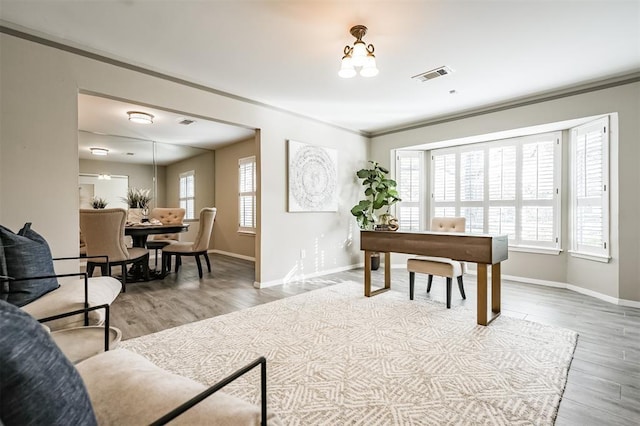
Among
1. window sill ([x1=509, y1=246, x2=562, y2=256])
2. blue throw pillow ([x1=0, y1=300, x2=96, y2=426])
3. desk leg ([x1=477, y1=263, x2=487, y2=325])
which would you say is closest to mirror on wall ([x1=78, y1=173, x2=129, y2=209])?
blue throw pillow ([x1=0, y1=300, x2=96, y2=426])

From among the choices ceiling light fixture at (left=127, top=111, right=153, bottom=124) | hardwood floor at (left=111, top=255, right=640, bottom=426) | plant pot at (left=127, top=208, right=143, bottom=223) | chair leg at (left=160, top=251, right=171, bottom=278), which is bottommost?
hardwood floor at (left=111, top=255, right=640, bottom=426)

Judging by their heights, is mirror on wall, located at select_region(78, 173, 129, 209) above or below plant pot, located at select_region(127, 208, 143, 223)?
above

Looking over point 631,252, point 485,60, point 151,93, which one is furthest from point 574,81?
point 151,93

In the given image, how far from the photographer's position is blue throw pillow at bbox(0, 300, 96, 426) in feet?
1.77

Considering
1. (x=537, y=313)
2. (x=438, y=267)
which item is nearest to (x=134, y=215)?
(x=438, y=267)

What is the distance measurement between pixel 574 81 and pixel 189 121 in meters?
5.44

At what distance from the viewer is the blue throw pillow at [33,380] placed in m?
0.54

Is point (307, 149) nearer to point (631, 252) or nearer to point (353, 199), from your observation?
point (353, 199)

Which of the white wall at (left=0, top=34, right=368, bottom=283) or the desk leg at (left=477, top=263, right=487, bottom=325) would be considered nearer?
the white wall at (left=0, top=34, right=368, bottom=283)

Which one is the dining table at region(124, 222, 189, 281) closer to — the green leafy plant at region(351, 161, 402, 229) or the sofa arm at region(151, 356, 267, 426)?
the green leafy plant at region(351, 161, 402, 229)

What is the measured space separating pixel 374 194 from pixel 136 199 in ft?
14.7

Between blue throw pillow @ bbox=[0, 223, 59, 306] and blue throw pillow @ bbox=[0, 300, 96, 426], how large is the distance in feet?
5.77

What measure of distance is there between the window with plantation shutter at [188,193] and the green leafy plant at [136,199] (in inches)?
34.9

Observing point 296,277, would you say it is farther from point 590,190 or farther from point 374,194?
point 590,190
